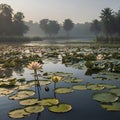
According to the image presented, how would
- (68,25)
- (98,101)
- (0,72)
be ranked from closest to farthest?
(98,101), (0,72), (68,25)

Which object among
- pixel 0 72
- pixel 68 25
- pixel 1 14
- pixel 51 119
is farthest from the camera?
pixel 68 25

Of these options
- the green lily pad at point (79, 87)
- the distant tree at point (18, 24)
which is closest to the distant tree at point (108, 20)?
the distant tree at point (18, 24)

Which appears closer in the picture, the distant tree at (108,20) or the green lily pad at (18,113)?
the green lily pad at (18,113)

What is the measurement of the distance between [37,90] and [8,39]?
52122 mm

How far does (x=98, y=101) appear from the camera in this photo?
648cm

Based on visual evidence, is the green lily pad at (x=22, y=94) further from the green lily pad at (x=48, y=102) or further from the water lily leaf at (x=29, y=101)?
the green lily pad at (x=48, y=102)

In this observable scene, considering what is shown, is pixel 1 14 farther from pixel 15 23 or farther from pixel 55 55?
pixel 55 55

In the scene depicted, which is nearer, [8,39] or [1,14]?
[8,39]

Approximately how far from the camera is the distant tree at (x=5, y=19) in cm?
7194

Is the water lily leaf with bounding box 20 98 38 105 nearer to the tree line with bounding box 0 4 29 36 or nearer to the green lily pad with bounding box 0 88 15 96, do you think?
the green lily pad with bounding box 0 88 15 96

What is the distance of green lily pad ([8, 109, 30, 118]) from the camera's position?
17.9 feet

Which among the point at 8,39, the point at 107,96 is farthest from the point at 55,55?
the point at 8,39

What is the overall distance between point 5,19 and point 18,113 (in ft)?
231

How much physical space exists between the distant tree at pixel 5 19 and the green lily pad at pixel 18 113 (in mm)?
68097
